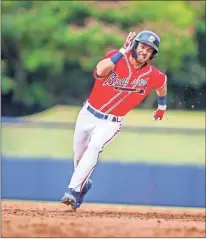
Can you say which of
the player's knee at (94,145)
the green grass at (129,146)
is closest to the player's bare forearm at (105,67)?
the player's knee at (94,145)

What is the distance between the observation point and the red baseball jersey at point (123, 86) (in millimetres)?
5082

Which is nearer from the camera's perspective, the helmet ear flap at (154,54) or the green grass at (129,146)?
the helmet ear flap at (154,54)

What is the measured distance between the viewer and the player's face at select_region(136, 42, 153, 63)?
5.02 metres

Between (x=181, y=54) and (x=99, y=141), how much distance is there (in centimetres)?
110

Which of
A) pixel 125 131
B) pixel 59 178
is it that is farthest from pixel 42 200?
pixel 125 131

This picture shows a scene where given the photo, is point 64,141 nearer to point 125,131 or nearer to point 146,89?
point 125,131

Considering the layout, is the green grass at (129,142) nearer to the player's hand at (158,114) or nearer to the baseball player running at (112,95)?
the player's hand at (158,114)

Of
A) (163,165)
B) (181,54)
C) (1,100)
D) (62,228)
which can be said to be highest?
(181,54)

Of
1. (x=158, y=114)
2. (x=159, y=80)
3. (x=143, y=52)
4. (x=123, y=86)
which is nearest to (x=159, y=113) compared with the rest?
(x=158, y=114)

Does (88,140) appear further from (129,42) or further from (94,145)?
(129,42)

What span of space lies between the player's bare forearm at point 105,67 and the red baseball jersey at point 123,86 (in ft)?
0.09

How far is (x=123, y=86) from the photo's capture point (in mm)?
5117

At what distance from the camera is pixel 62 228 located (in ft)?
17.6

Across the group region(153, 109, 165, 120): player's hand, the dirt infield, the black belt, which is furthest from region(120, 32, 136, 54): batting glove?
the dirt infield
